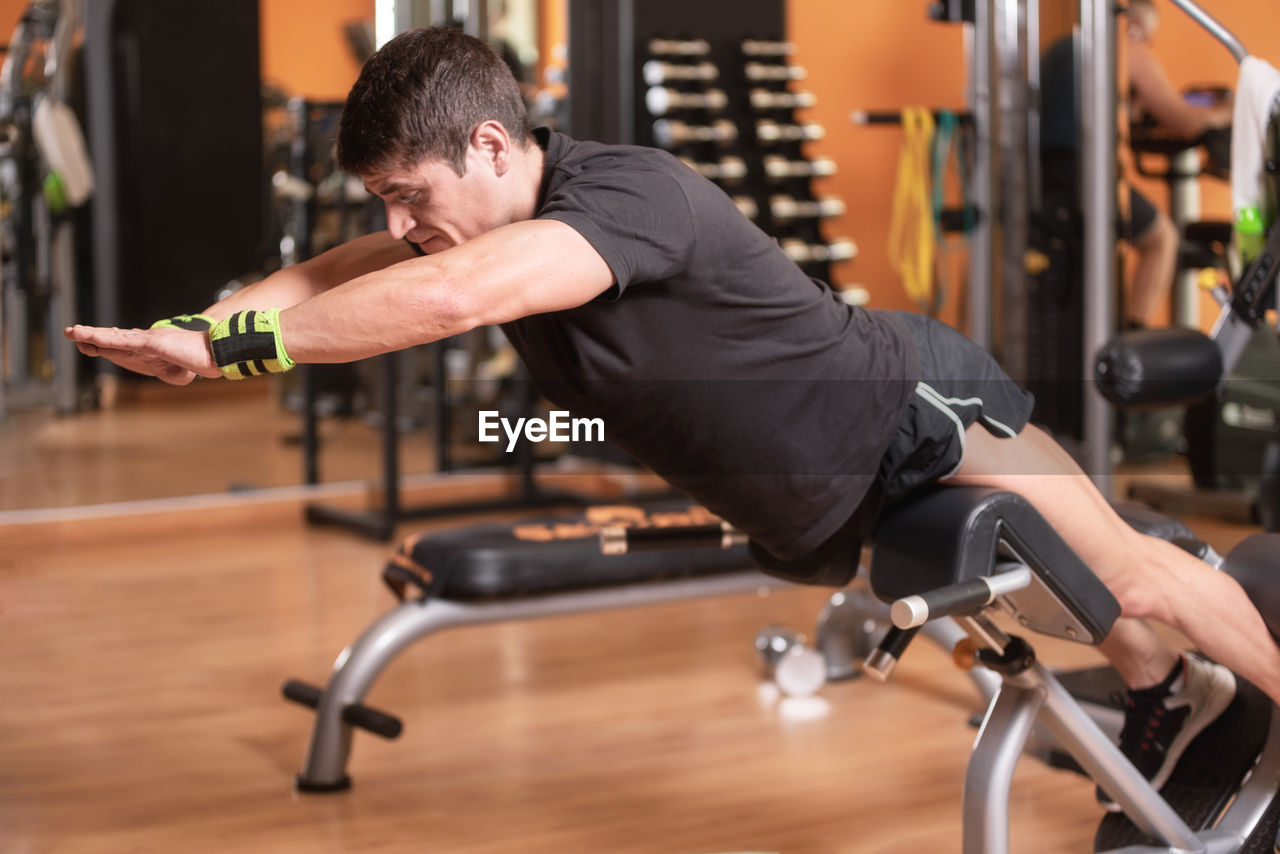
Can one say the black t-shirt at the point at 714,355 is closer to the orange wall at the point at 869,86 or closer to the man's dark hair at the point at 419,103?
the man's dark hair at the point at 419,103

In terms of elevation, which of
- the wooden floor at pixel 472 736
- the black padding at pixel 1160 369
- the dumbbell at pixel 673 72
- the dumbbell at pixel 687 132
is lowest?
the wooden floor at pixel 472 736

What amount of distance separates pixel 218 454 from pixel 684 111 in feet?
6.69

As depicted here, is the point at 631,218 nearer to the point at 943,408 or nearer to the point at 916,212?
the point at 943,408

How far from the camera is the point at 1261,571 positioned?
181 cm

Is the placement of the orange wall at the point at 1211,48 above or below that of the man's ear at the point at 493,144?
above

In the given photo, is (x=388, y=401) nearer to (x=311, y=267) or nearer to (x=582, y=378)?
(x=311, y=267)

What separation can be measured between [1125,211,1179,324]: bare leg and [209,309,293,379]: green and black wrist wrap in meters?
3.54

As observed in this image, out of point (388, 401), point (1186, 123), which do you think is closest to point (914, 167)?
point (1186, 123)

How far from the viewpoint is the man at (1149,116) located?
381 centimetres

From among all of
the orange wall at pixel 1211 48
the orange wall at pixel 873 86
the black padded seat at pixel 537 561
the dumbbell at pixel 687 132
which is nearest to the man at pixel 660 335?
the black padded seat at pixel 537 561

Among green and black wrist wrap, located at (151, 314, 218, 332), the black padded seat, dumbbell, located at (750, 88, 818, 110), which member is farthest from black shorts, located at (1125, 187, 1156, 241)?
green and black wrist wrap, located at (151, 314, 218, 332)

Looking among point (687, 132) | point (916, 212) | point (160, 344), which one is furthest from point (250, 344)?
point (687, 132)

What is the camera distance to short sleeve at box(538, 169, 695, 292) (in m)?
1.36

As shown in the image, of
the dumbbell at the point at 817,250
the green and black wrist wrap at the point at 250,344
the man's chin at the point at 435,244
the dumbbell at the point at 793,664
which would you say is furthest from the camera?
the dumbbell at the point at 817,250
